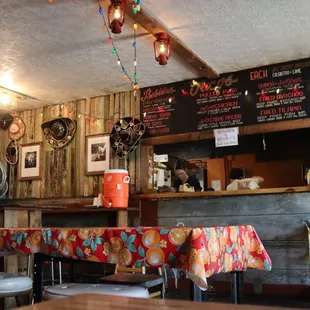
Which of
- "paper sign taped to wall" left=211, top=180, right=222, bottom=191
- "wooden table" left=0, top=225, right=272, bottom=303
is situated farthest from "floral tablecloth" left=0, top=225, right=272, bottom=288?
"paper sign taped to wall" left=211, top=180, right=222, bottom=191

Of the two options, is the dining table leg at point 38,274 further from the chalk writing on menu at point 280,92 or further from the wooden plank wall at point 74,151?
the chalk writing on menu at point 280,92

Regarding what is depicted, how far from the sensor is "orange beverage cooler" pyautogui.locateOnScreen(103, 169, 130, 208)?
5.63 metres

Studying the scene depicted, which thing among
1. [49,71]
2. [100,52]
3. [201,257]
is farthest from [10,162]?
[201,257]

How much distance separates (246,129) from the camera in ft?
17.9

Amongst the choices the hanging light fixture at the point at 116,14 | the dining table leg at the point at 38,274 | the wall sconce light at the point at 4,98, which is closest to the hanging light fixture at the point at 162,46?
the hanging light fixture at the point at 116,14

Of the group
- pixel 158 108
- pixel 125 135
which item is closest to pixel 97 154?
pixel 125 135

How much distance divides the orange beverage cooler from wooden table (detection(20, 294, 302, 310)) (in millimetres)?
4872

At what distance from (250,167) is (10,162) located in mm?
4487

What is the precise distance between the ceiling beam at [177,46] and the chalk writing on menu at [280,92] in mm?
628

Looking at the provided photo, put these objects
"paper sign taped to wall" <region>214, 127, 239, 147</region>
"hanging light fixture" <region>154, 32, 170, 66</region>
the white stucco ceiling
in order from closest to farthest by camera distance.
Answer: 1. the white stucco ceiling
2. "hanging light fixture" <region>154, 32, 170, 66</region>
3. "paper sign taped to wall" <region>214, 127, 239, 147</region>

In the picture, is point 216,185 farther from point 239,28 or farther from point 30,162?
point 239,28

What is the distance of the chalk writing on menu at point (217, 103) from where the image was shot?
5.58 metres

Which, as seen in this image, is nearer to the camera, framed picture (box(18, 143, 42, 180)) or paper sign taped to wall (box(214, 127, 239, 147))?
paper sign taped to wall (box(214, 127, 239, 147))

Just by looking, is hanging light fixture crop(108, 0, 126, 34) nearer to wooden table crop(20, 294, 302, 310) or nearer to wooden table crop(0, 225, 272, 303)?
wooden table crop(0, 225, 272, 303)
